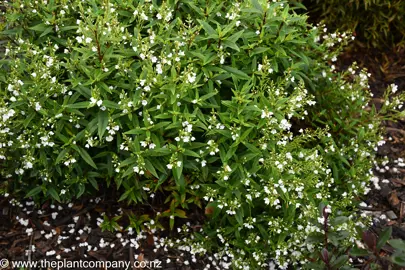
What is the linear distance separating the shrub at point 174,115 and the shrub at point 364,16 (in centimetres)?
187

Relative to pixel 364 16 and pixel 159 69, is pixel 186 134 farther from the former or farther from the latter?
pixel 364 16

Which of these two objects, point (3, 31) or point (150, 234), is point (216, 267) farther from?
point (3, 31)

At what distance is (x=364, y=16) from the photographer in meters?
5.84

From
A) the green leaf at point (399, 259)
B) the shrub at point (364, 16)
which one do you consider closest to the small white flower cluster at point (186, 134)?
the green leaf at point (399, 259)

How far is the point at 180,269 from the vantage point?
388cm

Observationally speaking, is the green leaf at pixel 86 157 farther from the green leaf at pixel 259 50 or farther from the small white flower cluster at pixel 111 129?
the green leaf at pixel 259 50

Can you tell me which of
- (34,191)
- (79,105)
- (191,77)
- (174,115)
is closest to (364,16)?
(191,77)

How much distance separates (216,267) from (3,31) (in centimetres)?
250

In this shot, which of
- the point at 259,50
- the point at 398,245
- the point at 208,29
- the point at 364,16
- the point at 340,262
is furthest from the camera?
the point at 364,16

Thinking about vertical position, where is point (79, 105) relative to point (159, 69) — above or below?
below

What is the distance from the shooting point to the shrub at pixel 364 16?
18.4 feet

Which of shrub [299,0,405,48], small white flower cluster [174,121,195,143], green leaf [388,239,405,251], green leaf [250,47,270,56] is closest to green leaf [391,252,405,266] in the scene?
green leaf [388,239,405,251]

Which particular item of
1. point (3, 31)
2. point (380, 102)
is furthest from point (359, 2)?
point (3, 31)

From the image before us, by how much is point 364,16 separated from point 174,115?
3509 millimetres
